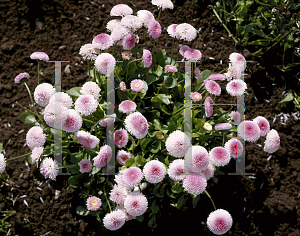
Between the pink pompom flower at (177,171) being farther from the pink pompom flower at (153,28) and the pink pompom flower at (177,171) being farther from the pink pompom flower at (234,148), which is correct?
the pink pompom flower at (153,28)

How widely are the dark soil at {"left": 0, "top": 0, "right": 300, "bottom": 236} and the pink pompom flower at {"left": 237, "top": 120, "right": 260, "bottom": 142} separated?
0.64m

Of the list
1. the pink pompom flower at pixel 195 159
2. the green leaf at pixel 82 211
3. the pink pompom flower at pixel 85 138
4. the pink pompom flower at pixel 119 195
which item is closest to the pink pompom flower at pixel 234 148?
the pink pompom flower at pixel 195 159

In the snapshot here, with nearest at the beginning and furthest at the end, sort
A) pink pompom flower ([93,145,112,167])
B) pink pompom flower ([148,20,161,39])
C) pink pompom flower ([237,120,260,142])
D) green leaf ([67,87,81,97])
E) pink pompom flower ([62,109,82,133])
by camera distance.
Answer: pink pompom flower ([62,109,82,133])
pink pompom flower ([93,145,112,167])
pink pompom flower ([237,120,260,142])
pink pompom flower ([148,20,161,39])
green leaf ([67,87,81,97])

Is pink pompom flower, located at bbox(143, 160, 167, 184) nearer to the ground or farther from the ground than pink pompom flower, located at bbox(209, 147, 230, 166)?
nearer to the ground

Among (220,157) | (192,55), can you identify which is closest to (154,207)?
(220,157)

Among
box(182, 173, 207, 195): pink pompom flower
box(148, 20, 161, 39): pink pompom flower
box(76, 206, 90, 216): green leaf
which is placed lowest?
box(76, 206, 90, 216): green leaf

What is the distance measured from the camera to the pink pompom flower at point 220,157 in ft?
5.64

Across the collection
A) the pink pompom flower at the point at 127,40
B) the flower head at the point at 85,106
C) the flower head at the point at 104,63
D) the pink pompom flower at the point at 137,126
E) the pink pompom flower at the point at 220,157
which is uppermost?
the pink pompom flower at the point at 127,40

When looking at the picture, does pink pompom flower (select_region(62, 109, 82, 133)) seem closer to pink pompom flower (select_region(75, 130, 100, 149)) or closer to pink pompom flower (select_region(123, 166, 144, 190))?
pink pompom flower (select_region(75, 130, 100, 149))

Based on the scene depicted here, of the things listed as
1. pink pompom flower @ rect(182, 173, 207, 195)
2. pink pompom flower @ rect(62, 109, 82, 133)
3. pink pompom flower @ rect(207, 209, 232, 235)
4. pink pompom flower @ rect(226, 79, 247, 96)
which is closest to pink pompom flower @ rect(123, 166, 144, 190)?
pink pompom flower @ rect(182, 173, 207, 195)

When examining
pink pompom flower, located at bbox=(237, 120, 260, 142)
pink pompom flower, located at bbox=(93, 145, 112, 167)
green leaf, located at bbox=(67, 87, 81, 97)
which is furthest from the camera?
green leaf, located at bbox=(67, 87, 81, 97)

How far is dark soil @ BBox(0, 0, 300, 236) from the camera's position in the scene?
2.31 metres

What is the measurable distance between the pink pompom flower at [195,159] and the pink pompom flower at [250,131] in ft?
1.15

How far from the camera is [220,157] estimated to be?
1.72 metres
